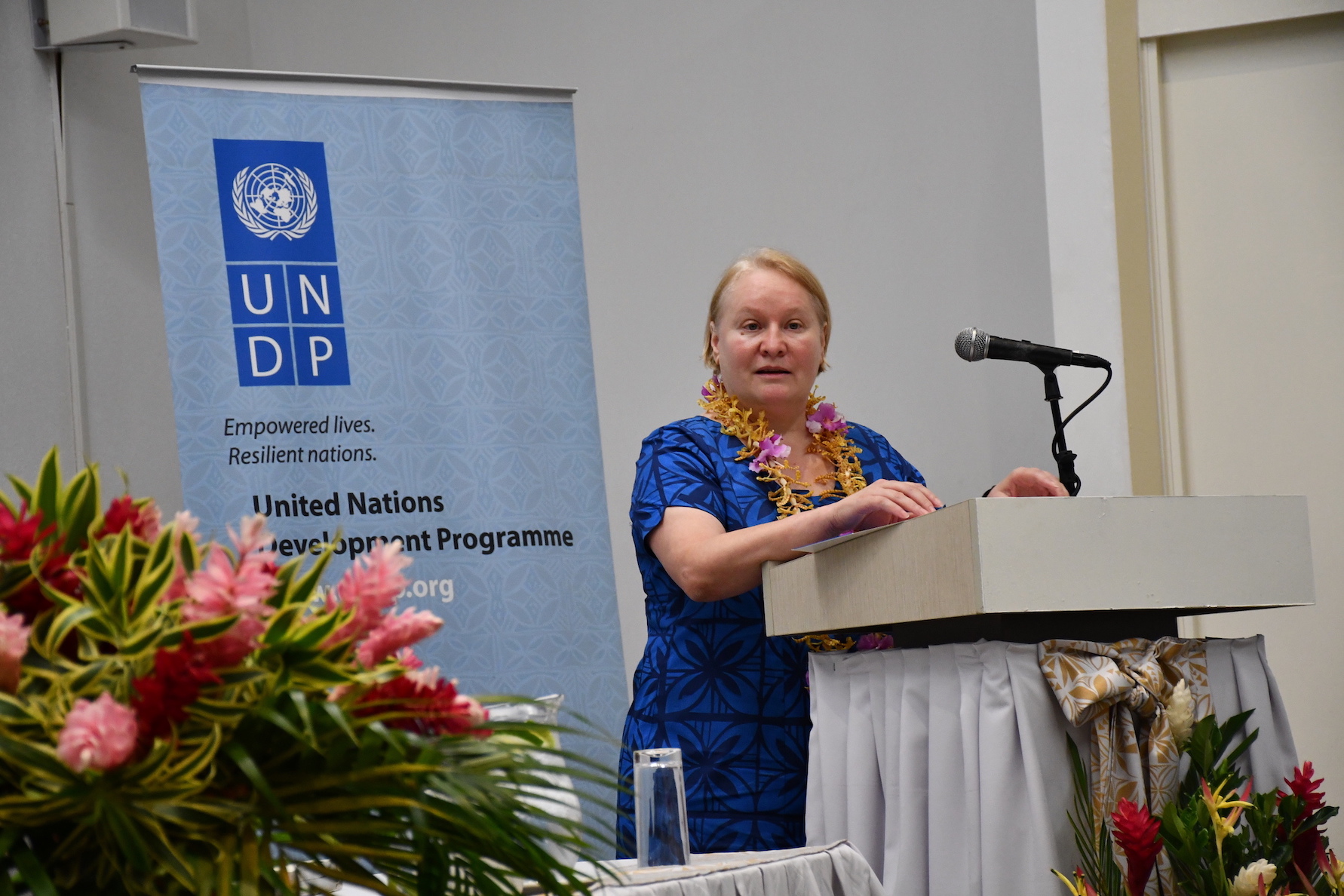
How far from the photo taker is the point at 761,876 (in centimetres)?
112

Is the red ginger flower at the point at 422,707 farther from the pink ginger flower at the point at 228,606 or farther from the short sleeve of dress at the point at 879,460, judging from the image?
the short sleeve of dress at the point at 879,460

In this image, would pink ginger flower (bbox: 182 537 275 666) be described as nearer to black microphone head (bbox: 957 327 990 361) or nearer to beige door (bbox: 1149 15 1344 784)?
black microphone head (bbox: 957 327 990 361)

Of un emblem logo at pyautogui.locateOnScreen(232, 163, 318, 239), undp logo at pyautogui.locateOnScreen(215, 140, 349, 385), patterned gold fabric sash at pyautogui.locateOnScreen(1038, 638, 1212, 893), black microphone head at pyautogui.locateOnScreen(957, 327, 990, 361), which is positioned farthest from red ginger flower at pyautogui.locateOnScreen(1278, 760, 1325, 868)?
un emblem logo at pyautogui.locateOnScreen(232, 163, 318, 239)

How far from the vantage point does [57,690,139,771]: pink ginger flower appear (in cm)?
48

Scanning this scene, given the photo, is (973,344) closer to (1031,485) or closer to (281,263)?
(1031,485)

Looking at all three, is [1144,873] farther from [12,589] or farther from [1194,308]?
[1194,308]

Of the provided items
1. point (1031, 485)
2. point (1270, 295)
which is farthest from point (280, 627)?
point (1270, 295)

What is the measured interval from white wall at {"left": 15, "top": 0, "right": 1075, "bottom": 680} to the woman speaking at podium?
4.67 feet

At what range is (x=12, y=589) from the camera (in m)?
0.57

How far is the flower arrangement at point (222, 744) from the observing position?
1.67ft

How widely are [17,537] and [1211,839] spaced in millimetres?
1073

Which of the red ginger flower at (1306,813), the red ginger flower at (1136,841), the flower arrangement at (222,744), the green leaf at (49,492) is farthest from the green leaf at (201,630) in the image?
the red ginger flower at (1306,813)

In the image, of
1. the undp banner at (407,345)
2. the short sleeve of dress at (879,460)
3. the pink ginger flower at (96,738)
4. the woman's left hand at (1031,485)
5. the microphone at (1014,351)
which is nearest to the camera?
the pink ginger flower at (96,738)

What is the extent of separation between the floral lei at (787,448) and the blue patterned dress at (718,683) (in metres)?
0.02
